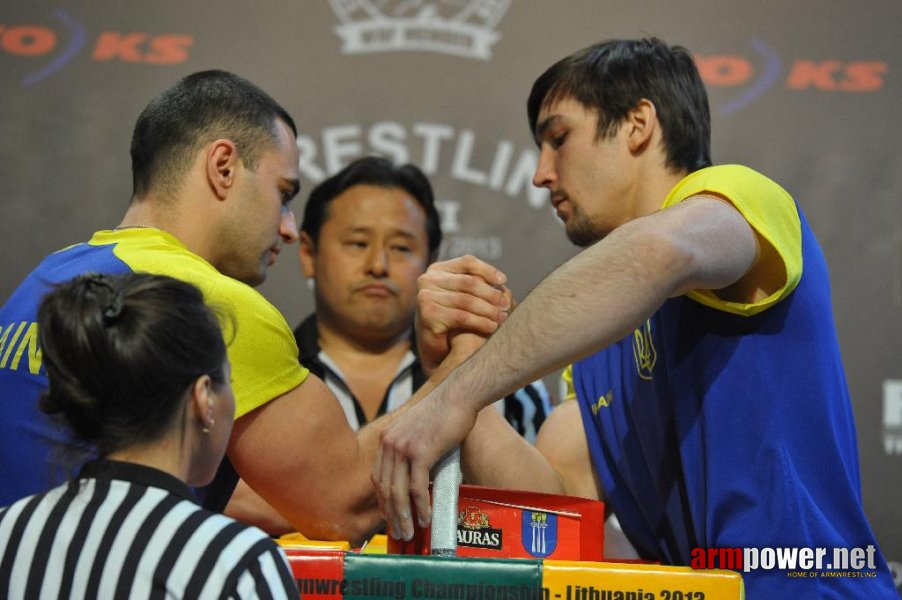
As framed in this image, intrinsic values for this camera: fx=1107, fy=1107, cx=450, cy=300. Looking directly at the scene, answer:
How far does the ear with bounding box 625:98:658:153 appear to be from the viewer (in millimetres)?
1959

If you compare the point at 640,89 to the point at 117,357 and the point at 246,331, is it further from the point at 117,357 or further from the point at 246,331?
the point at 117,357

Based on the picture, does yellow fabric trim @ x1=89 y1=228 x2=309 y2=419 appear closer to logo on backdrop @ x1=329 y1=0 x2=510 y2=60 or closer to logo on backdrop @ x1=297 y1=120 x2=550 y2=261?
logo on backdrop @ x1=297 y1=120 x2=550 y2=261

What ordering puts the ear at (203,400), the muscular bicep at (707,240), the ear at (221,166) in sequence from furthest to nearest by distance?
the ear at (221,166)
the muscular bicep at (707,240)
the ear at (203,400)

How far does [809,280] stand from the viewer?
1.54 m

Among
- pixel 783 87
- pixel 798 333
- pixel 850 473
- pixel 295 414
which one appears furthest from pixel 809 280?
pixel 783 87

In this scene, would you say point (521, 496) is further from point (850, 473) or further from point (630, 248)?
point (850, 473)

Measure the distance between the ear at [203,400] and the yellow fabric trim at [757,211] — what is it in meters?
0.67

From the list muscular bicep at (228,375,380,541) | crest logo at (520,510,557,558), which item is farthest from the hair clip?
crest logo at (520,510,557,558)

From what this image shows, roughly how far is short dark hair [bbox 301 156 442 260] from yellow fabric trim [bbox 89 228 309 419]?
4.21 ft

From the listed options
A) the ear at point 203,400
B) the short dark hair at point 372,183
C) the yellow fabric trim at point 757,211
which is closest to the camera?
the ear at point 203,400

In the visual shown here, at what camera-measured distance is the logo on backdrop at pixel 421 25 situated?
291cm

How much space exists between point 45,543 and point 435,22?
214cm

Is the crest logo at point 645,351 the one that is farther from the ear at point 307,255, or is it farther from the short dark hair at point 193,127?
the ear at point 307,255

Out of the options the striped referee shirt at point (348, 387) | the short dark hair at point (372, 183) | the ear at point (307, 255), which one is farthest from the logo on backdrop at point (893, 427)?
the ear at point (307, 255)
